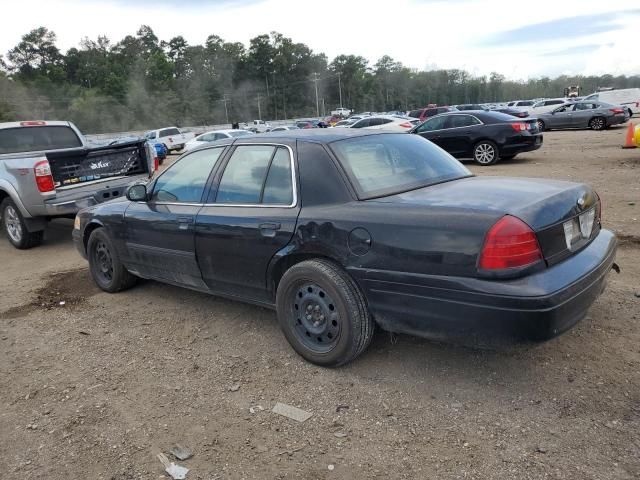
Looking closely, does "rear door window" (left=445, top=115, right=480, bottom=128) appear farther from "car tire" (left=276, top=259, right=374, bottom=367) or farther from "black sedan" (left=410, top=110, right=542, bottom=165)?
"car tire" (left=276, top=259, right=374, bottom=367)

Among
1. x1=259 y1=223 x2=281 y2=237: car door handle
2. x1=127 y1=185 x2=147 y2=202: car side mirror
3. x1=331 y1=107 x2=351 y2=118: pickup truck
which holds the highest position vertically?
x1=127 y1=185 x2=147 y2=202: car side mirror

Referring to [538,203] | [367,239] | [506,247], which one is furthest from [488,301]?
[367,239]

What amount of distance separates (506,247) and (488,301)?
30cm

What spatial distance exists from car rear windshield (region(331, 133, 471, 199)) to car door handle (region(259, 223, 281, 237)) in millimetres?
626

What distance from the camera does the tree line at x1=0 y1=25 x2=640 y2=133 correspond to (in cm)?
7244

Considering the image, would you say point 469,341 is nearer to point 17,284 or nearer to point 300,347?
point 300,347

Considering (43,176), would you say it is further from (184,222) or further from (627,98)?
(627,98)

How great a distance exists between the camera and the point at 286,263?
3.67 meters

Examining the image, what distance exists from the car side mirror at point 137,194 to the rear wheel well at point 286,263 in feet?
5.74

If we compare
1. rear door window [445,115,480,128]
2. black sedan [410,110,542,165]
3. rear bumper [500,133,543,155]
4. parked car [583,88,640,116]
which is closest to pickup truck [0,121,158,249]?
black sedan [410,110,542,165]

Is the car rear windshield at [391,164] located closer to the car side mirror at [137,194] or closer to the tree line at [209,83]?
the car side mirror at [137,194]

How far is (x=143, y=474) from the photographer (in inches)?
105

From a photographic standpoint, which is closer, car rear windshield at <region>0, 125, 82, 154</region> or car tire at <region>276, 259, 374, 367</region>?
car tire at <region>276, 259, 374, 367</region>

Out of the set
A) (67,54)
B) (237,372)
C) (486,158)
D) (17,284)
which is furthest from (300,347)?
(67,54)
